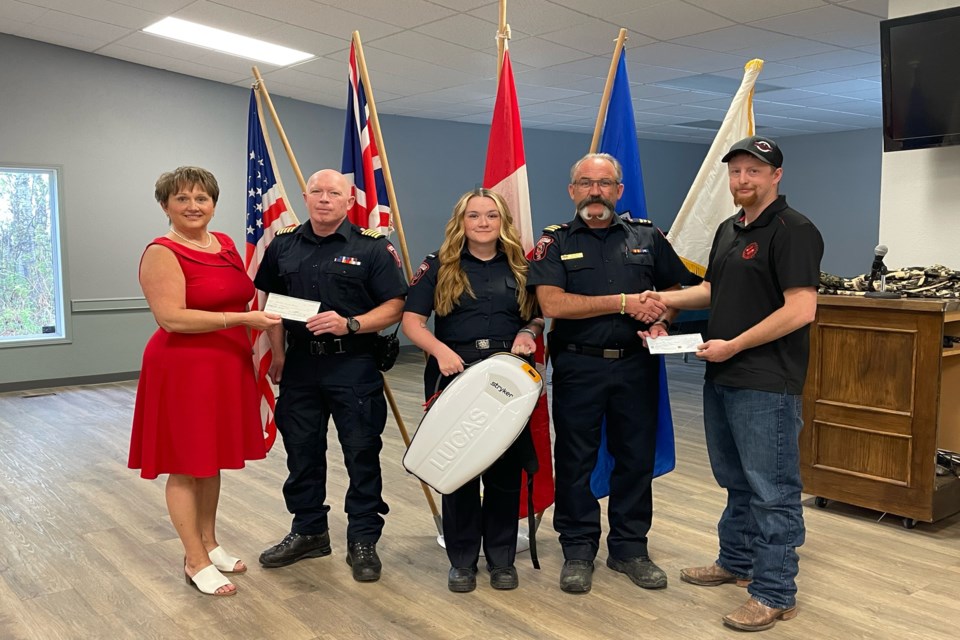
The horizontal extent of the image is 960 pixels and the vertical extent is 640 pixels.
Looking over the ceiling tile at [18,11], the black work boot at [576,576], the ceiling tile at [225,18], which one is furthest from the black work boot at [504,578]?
the ceiling tile at [18,11]

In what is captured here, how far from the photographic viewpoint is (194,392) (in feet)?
8.95

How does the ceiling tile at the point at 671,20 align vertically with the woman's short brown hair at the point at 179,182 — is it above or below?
above

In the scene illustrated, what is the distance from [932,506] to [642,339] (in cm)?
171

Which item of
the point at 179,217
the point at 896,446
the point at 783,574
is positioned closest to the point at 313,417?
the point at 179,217

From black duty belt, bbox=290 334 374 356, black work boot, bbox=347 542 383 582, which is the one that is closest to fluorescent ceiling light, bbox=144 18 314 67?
black duty belt, bbox=290 334 374 356

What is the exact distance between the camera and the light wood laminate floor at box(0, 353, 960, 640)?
102 inches

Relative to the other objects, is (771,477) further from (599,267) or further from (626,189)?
(626,189)

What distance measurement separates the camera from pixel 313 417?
302 centimetres

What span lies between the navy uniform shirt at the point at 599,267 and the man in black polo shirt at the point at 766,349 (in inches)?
A: 11.8

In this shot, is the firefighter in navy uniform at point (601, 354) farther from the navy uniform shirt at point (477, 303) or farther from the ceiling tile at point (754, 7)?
the ceiling tile at point (754, 7)

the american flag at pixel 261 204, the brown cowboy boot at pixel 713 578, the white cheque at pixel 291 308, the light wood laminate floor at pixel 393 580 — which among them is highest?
the american flag at pixel 261 204

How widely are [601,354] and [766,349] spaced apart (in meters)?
0.57

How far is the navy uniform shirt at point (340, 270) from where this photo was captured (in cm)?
295

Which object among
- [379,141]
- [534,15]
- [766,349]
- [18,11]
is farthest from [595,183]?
[18,11]
